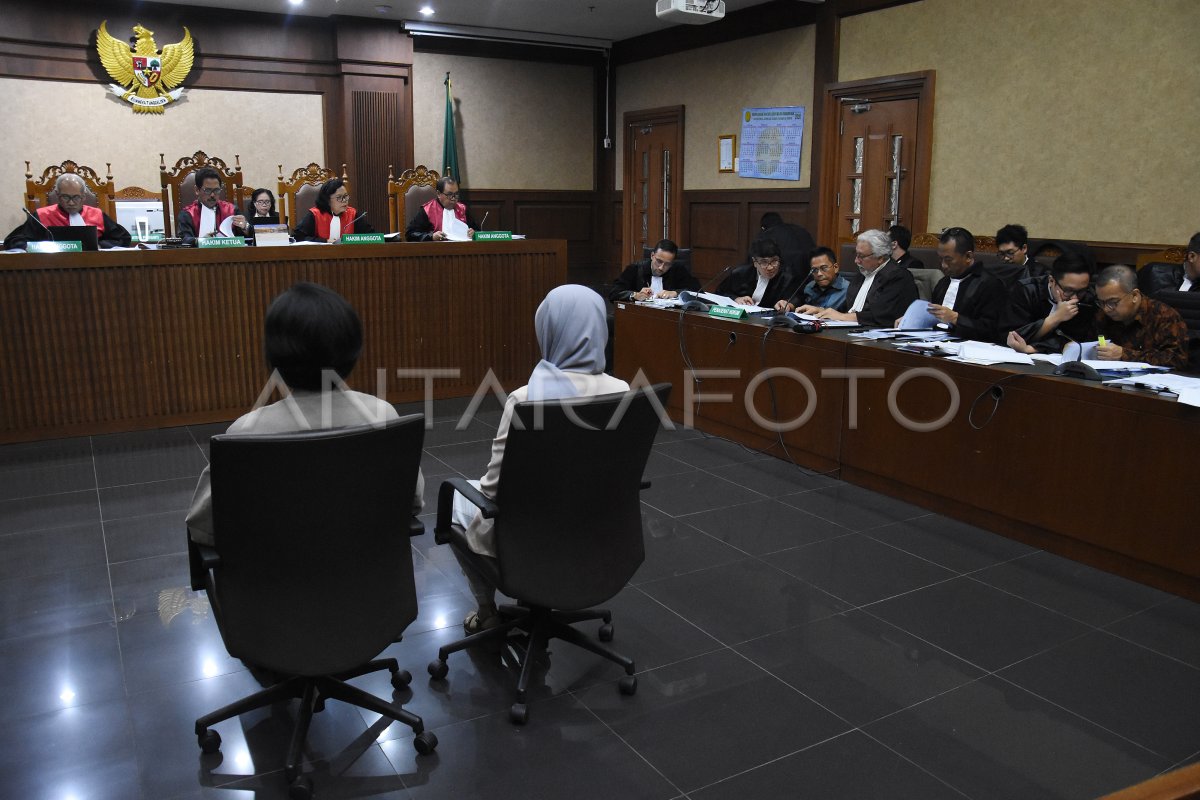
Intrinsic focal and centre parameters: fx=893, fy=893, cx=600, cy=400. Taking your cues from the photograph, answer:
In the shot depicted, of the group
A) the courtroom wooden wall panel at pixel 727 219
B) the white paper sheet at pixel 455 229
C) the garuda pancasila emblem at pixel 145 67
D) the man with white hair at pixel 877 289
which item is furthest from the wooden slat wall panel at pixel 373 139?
the man with white hair at pixel 877 289

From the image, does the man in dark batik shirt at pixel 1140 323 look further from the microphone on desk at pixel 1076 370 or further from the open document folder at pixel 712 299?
the open document folder at pixel 712 299

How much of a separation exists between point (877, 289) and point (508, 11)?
496 centimetres

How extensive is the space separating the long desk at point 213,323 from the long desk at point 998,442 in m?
1.61

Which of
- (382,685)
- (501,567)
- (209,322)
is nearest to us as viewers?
(501,567)

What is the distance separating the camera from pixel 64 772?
2.04 meters

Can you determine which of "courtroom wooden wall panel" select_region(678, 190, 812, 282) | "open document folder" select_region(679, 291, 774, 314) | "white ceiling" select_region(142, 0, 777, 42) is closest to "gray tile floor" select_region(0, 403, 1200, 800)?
"open document folder" select_region(679, 291, 774, 314)

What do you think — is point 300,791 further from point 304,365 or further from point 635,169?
point 635,169

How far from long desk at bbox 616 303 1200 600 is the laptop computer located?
331 centimetres

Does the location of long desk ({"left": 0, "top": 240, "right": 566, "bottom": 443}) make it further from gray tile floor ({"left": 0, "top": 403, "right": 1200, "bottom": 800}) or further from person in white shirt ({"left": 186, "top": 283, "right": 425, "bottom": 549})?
person in white shirt ({"left": 186, "top": 283, "right": 425, "bottom": 549})

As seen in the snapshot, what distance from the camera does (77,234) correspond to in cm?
479

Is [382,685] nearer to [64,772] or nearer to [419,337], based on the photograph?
[64,772]

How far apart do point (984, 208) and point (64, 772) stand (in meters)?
6.06

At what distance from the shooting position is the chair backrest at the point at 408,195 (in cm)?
700

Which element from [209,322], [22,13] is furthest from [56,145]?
[209,322]
